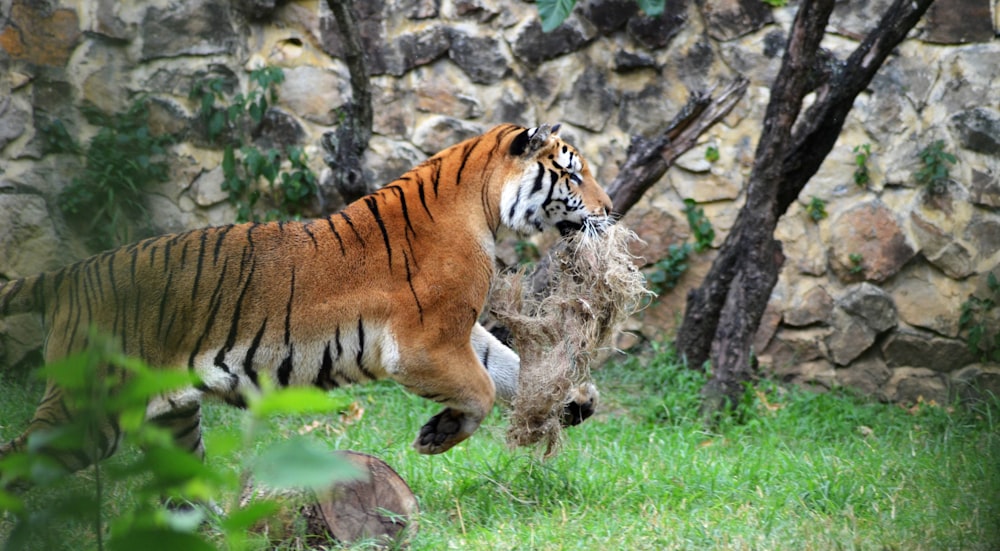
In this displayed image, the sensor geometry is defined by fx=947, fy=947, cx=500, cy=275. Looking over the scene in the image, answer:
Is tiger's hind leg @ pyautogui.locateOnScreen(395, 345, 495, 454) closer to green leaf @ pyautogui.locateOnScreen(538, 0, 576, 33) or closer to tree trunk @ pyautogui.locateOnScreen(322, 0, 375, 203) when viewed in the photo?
green leaf @ pyautogui.locateOnScreen(538, 0, 576, 33)

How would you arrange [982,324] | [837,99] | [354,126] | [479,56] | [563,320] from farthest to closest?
[479,56]
[982,324]
[354,126]
[837,99]
[563,320]

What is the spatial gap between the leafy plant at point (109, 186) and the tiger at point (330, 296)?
1.82 meters

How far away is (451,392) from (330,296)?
2.14ft

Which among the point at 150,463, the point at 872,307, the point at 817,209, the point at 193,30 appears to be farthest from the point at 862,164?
the point at 150,463

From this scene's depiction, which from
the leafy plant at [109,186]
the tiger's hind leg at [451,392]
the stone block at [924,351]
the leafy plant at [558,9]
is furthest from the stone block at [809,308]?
the leafy plant at [109,186]

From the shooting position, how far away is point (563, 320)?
13.4 feet

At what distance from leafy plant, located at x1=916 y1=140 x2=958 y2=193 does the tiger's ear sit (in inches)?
141

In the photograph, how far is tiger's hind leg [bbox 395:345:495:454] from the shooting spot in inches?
158

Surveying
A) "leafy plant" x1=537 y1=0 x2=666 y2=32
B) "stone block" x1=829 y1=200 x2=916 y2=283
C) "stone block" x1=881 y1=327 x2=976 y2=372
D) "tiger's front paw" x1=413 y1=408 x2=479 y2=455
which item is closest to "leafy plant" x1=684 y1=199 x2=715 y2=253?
"stone block" x1=829 y1=200 x2=916 y2=283

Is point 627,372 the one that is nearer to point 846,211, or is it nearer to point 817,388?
point 817,388

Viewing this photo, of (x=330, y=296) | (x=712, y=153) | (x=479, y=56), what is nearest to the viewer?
(x=330, y=296)

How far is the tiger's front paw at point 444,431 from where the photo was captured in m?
4.10

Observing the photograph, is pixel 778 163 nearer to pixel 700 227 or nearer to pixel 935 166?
pixel 700 227

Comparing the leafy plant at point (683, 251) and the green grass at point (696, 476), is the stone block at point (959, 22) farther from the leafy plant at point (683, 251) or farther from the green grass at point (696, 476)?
the green grass at point (696, 476)
